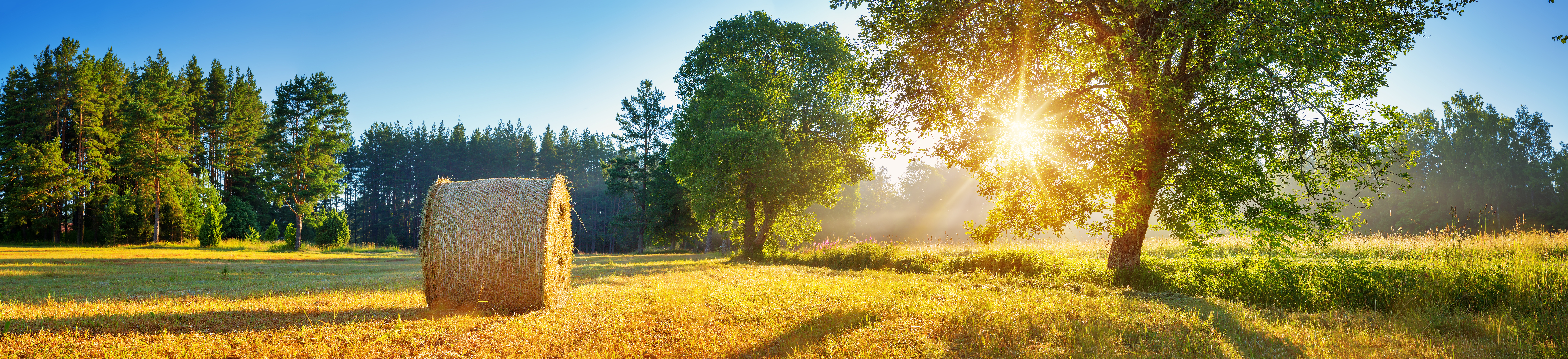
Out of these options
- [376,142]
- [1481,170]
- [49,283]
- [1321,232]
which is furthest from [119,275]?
[1481,170]

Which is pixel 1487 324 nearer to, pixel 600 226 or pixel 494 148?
pixel 600 226

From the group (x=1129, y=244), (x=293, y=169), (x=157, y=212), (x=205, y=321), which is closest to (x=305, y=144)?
(x=293, y=169)

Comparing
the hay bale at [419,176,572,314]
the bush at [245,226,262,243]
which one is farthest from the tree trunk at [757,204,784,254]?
the bush at [245,226,262,243]

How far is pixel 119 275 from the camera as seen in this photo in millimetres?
10898

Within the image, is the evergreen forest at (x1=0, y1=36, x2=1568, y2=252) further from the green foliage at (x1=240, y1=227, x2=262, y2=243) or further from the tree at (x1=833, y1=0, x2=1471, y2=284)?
the tree at (x1=833, y1=0, x2=1471, y2=284)

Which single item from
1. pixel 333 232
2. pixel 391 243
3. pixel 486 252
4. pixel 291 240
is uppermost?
pixel 486 252

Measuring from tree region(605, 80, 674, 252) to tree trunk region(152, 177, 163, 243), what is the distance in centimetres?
2102

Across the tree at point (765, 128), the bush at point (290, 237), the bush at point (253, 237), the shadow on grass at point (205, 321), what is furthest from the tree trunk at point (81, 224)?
the shadow on grass at point (205, 321)

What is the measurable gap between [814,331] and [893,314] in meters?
1.00

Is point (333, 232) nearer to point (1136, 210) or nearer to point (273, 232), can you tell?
point (273, 232)

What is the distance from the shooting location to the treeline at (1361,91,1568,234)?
40594mm

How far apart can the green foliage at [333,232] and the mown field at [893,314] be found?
18.7m

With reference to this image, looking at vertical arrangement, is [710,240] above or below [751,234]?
below

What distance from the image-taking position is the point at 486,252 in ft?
22.7
